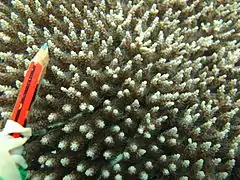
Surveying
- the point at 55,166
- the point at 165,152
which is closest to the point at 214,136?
the point at 165,152

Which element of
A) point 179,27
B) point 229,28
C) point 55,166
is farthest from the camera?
point 229,28

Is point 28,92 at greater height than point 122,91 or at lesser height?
greater

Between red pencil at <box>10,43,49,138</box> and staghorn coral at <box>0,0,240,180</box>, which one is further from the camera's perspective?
staghorn coral at <box>0,0,240,180</box>

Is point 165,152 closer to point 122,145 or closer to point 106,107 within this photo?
point 122,145

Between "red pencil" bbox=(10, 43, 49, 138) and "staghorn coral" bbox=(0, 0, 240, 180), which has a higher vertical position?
"red pencil" bbox=(10, 43, 49, 138)

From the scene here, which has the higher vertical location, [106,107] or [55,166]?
[106,107]

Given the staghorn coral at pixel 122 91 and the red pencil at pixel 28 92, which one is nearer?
the red pencil at pixel 28 92

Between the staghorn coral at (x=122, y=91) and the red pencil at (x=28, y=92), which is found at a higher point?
the red pencil at (x=28, y=92)

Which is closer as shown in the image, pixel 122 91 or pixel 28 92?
pixel 28 92
